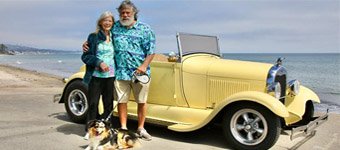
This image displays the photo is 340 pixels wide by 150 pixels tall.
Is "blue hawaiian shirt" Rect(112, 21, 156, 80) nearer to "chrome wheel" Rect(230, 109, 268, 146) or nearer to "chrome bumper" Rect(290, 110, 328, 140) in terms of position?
"chrome wheel" Rect(230, 109, 268, 146)

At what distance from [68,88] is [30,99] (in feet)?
10.8

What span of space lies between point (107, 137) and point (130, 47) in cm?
133

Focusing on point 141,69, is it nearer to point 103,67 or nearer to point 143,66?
point 143,66

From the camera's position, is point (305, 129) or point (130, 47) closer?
→ point (305, 129)

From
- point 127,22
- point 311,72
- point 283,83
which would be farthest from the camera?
point 311,72

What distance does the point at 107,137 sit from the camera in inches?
189

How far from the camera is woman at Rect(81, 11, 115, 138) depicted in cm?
531

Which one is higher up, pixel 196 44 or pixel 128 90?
pixel 196 44

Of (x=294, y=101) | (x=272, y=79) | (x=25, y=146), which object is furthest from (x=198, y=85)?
(x=25, y=146)

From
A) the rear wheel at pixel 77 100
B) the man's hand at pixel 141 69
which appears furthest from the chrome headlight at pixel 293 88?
the rear wheel at pixel 77 100

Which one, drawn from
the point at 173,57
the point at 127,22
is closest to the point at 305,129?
the point at 173,57

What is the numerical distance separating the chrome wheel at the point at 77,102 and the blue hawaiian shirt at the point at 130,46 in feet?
5.24

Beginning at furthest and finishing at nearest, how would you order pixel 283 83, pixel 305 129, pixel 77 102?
1. pixel 77 102
2. pixel 283 83
3. pixel 305 129

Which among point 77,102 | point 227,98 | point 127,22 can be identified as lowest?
point 77,102
